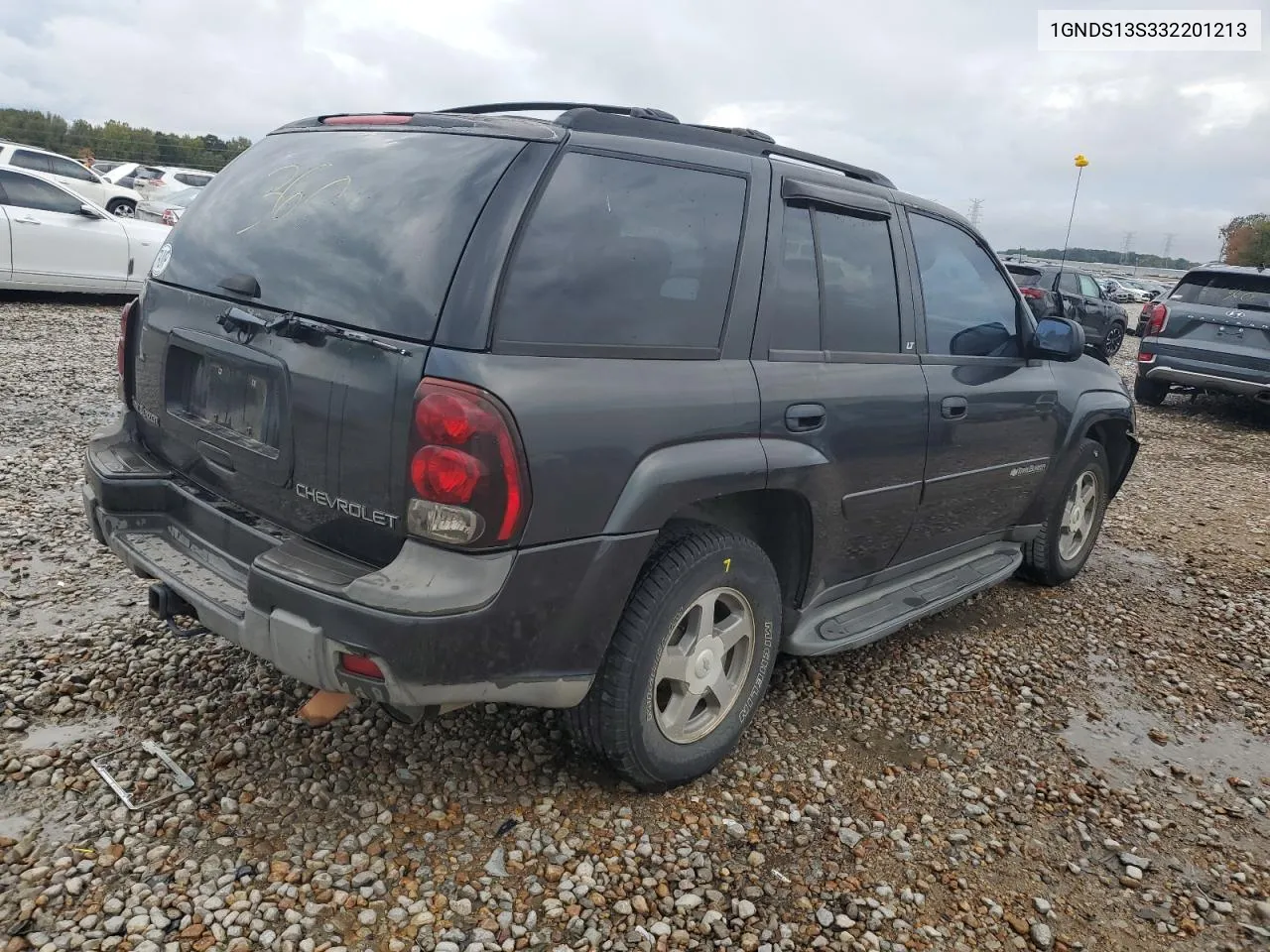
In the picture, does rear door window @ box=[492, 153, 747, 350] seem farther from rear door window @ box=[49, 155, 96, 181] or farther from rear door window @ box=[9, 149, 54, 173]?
rear door window @ box=[49, 155, 96, 181]

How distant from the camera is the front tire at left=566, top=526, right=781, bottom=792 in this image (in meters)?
2.57

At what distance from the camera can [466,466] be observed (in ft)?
7.11

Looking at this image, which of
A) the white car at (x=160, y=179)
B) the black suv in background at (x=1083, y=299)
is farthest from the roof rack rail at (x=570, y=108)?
the white car at (x=160, y=179)

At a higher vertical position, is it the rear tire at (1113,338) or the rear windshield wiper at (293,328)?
the rear tire at (1113,338)

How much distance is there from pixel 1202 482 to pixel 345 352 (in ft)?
25.2

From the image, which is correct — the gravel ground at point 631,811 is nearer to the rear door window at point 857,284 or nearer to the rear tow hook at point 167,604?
the rear tow hook at point 167,604

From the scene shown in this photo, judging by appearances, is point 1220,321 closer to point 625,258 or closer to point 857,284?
point 857,284

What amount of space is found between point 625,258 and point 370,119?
0.99 m

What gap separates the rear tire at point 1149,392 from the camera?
1133cm

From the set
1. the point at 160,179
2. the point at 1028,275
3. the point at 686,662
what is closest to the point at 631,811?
the point at 686,662

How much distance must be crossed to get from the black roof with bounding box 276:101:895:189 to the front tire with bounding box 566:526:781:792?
1.15 meters

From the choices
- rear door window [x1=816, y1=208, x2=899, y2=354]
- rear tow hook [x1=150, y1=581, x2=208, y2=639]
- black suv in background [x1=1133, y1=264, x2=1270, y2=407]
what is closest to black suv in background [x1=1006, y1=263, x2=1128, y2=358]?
black suv in background [x1=1133, y1=264, x2=1270, y2=407]

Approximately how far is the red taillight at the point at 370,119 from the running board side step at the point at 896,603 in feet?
6.68

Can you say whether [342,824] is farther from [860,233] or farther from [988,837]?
[860,233]
